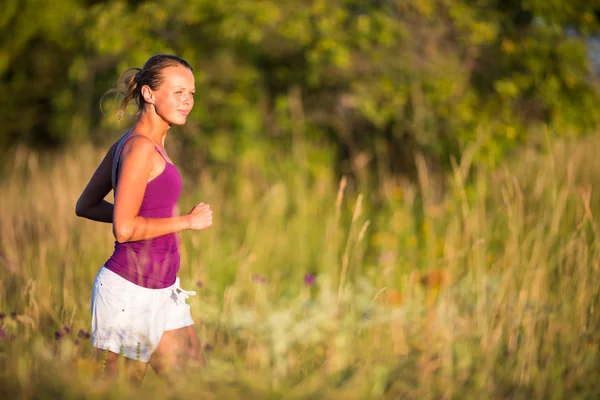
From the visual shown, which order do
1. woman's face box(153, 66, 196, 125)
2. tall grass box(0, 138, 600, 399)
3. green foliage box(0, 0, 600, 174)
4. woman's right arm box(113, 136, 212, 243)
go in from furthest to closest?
1. green foliage box(0, 0, 600, 174)
2. tall grass box(0, 138, 600, 399)
3. woman's face box(153, 66, 196, 125)
4. woman's right arm box(113, 136, 212, 243)

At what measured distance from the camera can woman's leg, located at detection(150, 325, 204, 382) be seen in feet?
8.66

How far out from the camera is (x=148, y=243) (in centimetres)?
253

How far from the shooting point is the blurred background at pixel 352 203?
121 inches

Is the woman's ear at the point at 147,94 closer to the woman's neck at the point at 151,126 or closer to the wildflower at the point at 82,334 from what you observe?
the woman's neck at the point at 151,126

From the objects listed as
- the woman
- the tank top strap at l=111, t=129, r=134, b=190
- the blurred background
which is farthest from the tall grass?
the tank top strap at l=111, t=129, r=134, b=190

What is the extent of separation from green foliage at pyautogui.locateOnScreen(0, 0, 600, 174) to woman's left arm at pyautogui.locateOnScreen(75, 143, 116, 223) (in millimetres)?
3346

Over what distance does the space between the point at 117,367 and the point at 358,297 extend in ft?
7.25

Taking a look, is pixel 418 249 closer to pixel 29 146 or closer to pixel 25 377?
pixel 25 377

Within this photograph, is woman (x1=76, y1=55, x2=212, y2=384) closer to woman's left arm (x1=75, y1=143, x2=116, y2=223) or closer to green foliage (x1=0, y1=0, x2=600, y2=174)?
woman's left arm (x1=75, y1=143, x2=116, y2=223)

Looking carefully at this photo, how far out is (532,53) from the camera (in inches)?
243

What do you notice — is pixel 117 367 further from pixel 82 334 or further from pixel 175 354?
pixel 82 334

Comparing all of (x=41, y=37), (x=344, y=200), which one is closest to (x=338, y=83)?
(x=344, y=200)

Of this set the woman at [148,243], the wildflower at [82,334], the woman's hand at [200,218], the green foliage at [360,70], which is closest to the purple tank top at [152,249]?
the woman at [148,243]

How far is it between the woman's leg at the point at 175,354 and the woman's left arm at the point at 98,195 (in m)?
0.58
